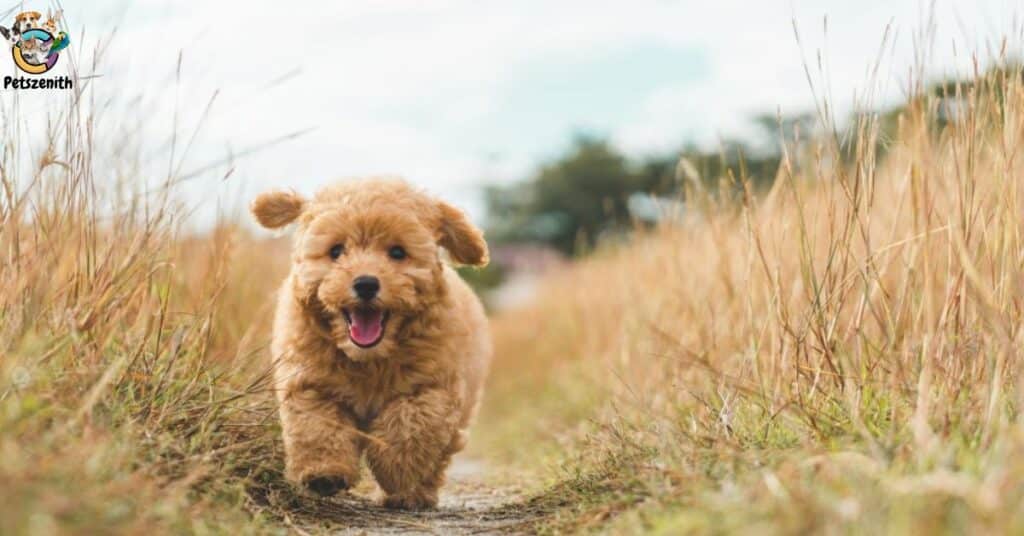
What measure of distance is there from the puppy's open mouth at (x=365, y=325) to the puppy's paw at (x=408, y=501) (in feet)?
2.02

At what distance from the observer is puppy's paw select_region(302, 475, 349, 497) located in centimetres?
406

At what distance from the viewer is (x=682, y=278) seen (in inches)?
263

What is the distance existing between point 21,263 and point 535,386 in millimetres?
7194

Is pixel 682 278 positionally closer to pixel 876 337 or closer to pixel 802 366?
pixel 876 337

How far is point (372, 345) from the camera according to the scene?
169 inches

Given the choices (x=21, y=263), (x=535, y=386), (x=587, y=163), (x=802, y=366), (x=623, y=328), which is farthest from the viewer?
(x=587, y=163)

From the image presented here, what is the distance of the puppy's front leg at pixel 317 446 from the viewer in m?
4.08

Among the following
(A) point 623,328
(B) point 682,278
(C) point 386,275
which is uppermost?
(C) point 386,275

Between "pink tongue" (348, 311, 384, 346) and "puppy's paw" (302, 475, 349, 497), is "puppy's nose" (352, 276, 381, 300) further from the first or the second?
"puppy's paw" (302, 475, 349, 497)

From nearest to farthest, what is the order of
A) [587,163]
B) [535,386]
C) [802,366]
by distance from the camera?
[802,366] → [535,386] → [587,163]

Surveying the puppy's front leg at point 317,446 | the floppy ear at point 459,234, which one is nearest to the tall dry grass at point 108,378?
the puppy's front leg at point 317,446

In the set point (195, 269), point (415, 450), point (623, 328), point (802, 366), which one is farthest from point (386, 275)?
point (623, 328)

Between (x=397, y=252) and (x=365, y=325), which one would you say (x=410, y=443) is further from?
(x=397, y=252)

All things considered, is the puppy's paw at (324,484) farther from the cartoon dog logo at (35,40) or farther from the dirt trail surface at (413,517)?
the cartoon dog logo at (35,40)
